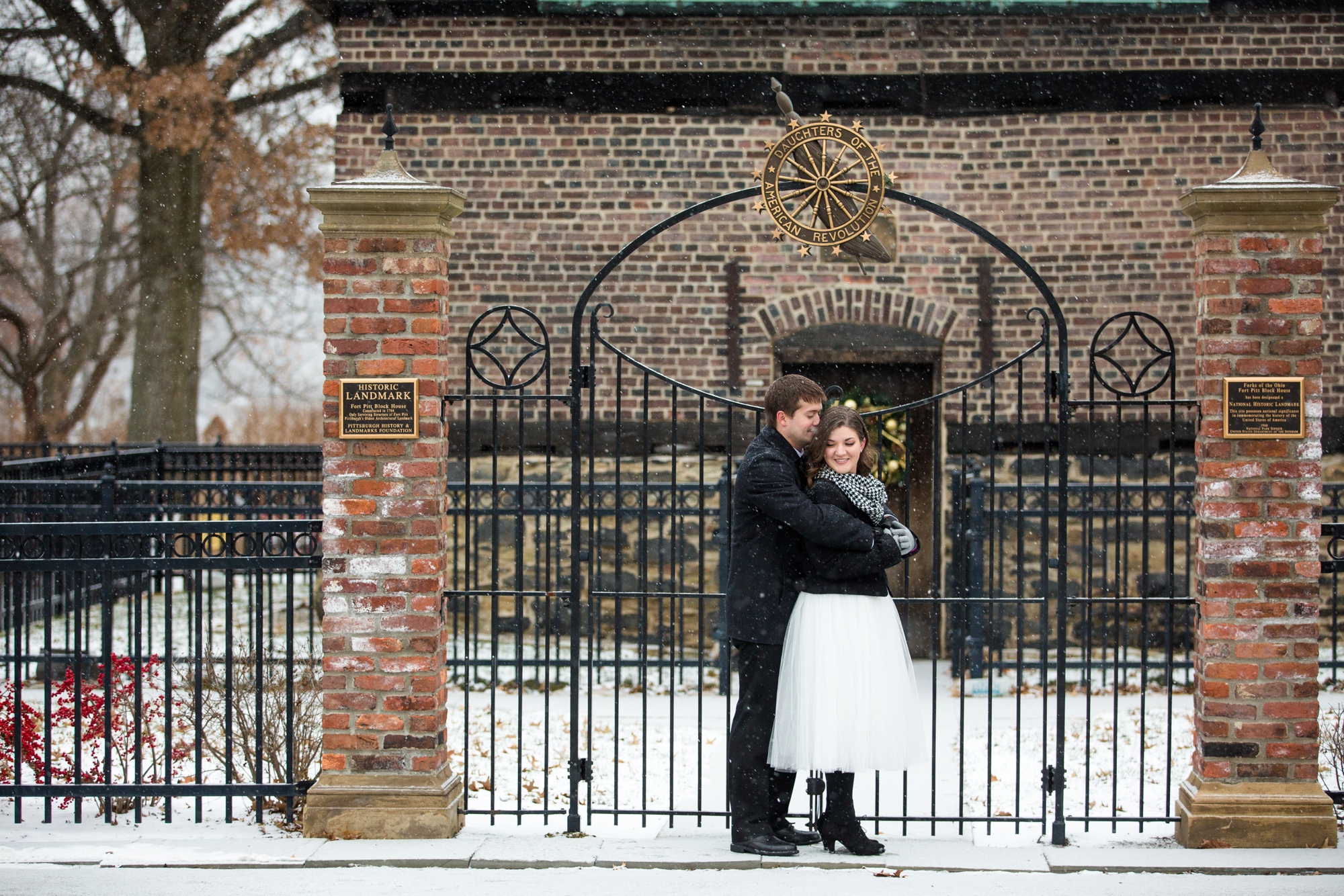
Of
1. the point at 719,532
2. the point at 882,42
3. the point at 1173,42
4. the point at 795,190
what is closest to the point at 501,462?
the point at 719,532

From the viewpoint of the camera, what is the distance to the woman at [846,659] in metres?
4.33

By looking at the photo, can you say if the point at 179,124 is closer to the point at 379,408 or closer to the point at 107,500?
the point at 107,500

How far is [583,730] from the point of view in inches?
278

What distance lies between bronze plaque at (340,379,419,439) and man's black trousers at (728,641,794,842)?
1.54m

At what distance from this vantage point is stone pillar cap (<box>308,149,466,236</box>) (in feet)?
15.1

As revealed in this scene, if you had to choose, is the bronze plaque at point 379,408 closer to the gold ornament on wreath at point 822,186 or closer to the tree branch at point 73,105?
the gold ornament on wreath at point 822,186

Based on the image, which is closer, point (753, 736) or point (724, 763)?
point (753, 736)

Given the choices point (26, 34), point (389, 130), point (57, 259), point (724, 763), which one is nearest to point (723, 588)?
point (724, 763)

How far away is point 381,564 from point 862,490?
1874mm

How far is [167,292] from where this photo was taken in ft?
55.2

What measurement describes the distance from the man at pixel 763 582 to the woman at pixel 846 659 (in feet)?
0.21

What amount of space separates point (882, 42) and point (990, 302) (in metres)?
2.11

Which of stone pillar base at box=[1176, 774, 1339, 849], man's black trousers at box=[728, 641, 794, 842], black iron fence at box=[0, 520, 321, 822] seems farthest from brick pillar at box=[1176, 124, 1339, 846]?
black iron fence at box=[0, 520, 321, 822]

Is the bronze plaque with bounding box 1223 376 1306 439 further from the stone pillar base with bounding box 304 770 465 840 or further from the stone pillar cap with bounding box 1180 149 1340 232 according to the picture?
the stone pillar base with bounding box 304 770 465 840
